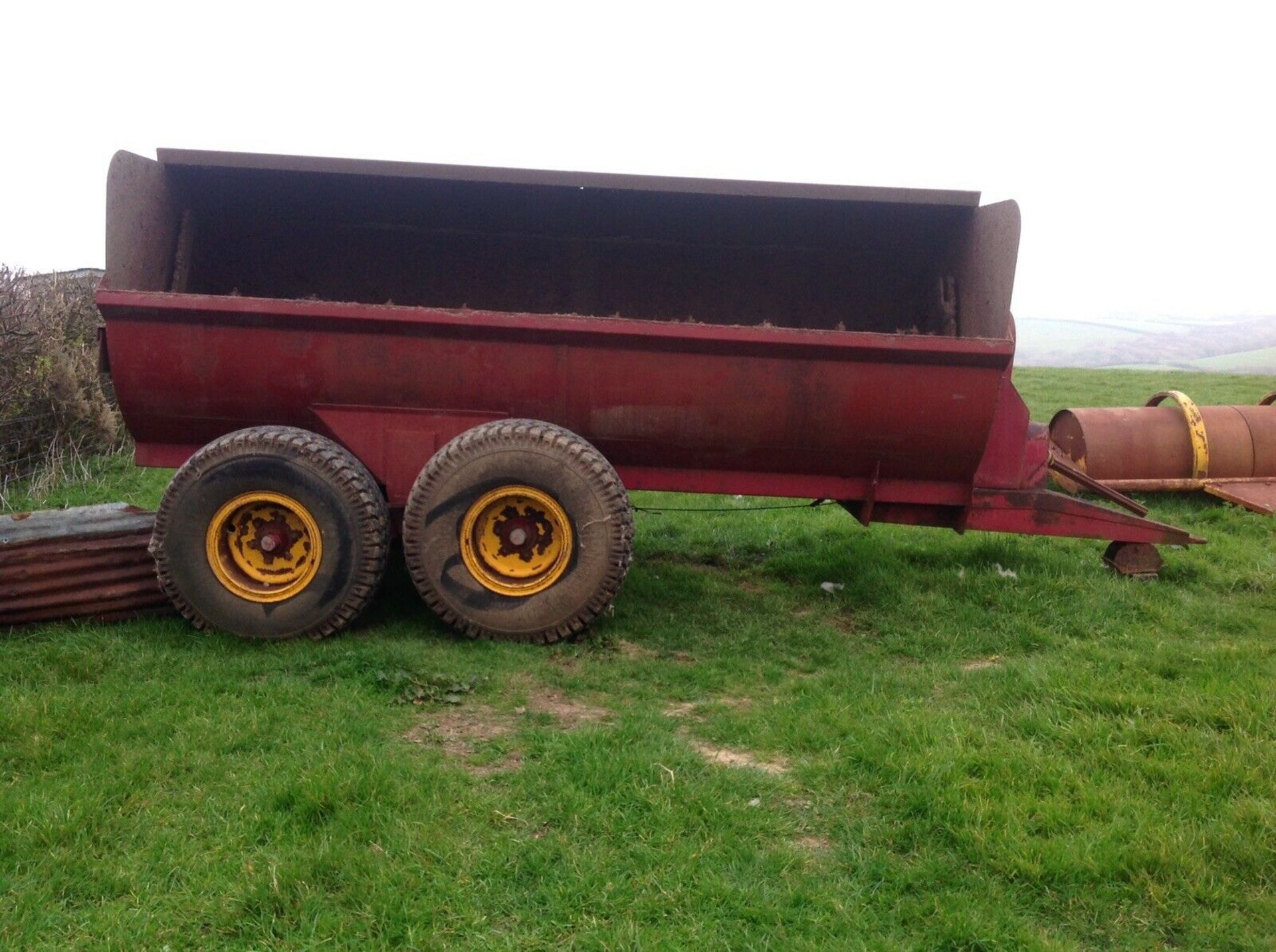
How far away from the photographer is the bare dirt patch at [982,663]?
4.32 m

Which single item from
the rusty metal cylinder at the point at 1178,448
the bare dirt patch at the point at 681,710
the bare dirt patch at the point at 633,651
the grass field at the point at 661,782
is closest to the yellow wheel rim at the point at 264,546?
the grass field at the point at 661,782

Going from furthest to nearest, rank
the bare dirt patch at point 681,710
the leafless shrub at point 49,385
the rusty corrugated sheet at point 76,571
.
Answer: the leafless shrub at point 49,385
the rusty corrugated sheet at point 76,571
the bare dirt patch at point 681,710

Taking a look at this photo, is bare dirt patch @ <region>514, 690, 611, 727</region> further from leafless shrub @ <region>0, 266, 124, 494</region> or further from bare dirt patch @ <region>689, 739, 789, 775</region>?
leafless shrub @ <region>0, 266, 124, 494</region>

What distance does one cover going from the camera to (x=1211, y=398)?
13.1 m

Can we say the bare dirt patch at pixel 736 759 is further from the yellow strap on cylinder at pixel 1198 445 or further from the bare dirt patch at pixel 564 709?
the yellow strap on cylinder at pixel 1198 445

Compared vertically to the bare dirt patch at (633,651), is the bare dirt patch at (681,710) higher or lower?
lower

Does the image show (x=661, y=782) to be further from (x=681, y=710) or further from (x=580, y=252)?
(x=580, y=252)

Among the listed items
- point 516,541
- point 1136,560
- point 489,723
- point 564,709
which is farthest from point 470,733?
point 1136,560

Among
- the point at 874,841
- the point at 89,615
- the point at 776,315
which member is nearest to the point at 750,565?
the point at 776,315

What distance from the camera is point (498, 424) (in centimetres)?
435

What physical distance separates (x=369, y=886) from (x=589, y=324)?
8.70 feet

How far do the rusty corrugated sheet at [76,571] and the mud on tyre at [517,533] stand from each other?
4.23 ft

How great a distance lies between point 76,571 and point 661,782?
2.96 metres

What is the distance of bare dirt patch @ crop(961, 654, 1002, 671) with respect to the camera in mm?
4316
